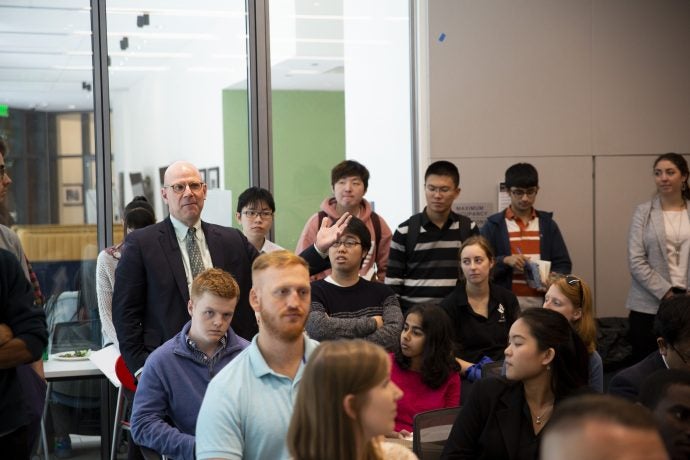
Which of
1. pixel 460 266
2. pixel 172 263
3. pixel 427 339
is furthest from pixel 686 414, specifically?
pixel 460 266

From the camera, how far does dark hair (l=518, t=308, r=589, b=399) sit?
3.14 meters

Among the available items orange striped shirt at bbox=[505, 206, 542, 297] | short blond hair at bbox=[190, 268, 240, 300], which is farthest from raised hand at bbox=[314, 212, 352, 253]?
orange striped shirt at bbox=[505, 206, 542, 297]

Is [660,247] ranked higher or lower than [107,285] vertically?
higher

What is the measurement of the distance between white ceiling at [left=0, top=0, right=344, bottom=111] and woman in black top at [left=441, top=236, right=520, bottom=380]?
2.33 m

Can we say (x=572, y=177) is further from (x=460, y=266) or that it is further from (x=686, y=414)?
(x=686, y=414)

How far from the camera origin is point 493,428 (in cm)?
300

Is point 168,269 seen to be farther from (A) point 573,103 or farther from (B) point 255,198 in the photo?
(A) point 573,103

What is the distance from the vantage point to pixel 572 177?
6.88m

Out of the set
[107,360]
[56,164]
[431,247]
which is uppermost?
[56,164]

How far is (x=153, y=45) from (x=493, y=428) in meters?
4.33

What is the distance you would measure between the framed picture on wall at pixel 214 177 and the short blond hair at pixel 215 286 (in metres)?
3.16

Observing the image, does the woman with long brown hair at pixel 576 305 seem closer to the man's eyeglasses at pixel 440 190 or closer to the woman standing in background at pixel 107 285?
the man's eyeglasses at pixel 440 190

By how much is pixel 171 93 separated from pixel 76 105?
68 cm

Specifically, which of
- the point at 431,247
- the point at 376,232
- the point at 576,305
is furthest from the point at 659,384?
the point at 376,232
